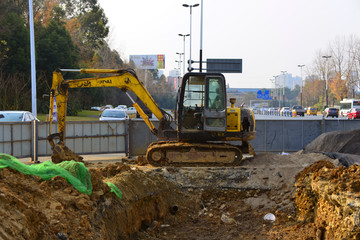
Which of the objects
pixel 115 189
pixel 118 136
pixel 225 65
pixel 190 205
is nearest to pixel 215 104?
pixel 190 205

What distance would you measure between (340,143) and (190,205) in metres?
8.20

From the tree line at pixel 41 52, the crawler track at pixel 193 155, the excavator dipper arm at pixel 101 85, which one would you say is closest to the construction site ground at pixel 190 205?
the crawler track at pixel 193 155

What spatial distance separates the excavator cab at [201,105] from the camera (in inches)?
→ 551

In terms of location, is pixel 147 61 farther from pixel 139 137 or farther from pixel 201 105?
pixel 201 105

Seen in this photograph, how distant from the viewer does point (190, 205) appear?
34.4 feet

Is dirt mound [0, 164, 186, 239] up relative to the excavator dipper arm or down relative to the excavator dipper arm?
down

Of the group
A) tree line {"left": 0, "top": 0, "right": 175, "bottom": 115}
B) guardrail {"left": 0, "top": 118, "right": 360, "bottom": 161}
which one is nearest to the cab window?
guardrail {"left": 0, "top": 118, "right": 360, "bottom": 161}

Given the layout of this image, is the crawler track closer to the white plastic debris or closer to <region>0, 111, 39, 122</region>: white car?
the white plastic debris

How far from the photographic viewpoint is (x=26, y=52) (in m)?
37.5

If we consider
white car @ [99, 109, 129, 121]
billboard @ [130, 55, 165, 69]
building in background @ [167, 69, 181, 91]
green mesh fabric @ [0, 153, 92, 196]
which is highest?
billboard @ [130, 55, 165, 69]

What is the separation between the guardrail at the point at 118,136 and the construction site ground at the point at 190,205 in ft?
18.3

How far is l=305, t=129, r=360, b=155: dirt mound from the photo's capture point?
52.9ft

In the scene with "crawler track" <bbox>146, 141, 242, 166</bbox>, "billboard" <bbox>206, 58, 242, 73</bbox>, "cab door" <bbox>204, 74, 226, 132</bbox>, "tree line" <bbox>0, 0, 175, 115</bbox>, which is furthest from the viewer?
"tree line" <bbox>0, 0, 175, 115</bbox>

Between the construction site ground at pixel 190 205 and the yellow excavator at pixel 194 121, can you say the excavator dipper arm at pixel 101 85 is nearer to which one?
the yellow excavator at pixel 194 121
